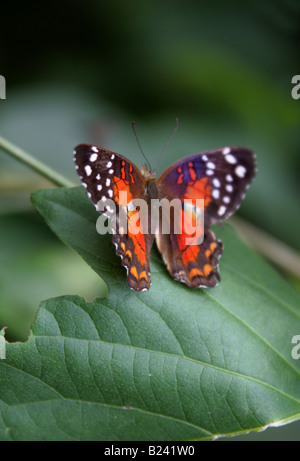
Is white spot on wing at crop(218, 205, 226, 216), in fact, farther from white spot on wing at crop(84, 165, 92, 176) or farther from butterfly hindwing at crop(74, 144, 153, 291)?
white spot on wing at crop(84, 165, 92, 176)

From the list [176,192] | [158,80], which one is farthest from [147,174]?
[158,80]

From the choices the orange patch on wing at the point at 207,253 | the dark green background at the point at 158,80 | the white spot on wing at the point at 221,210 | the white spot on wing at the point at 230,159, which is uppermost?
the dark green background at the point at 158,80

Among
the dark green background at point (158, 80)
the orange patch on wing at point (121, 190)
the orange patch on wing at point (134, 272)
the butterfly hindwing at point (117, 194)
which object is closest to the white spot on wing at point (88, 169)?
the butterfly hindwing at point (117, 194)

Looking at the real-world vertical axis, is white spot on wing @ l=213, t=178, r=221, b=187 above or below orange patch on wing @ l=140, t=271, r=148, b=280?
above

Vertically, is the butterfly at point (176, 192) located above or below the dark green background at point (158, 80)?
below

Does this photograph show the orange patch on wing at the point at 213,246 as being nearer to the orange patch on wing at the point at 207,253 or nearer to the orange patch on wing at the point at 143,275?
the orange patch on wing at the point at 207,253

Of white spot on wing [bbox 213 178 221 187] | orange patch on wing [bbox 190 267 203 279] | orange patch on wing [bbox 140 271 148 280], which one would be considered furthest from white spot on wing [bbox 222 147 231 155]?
orange patch on wing [bbox 140 271 148 280]
